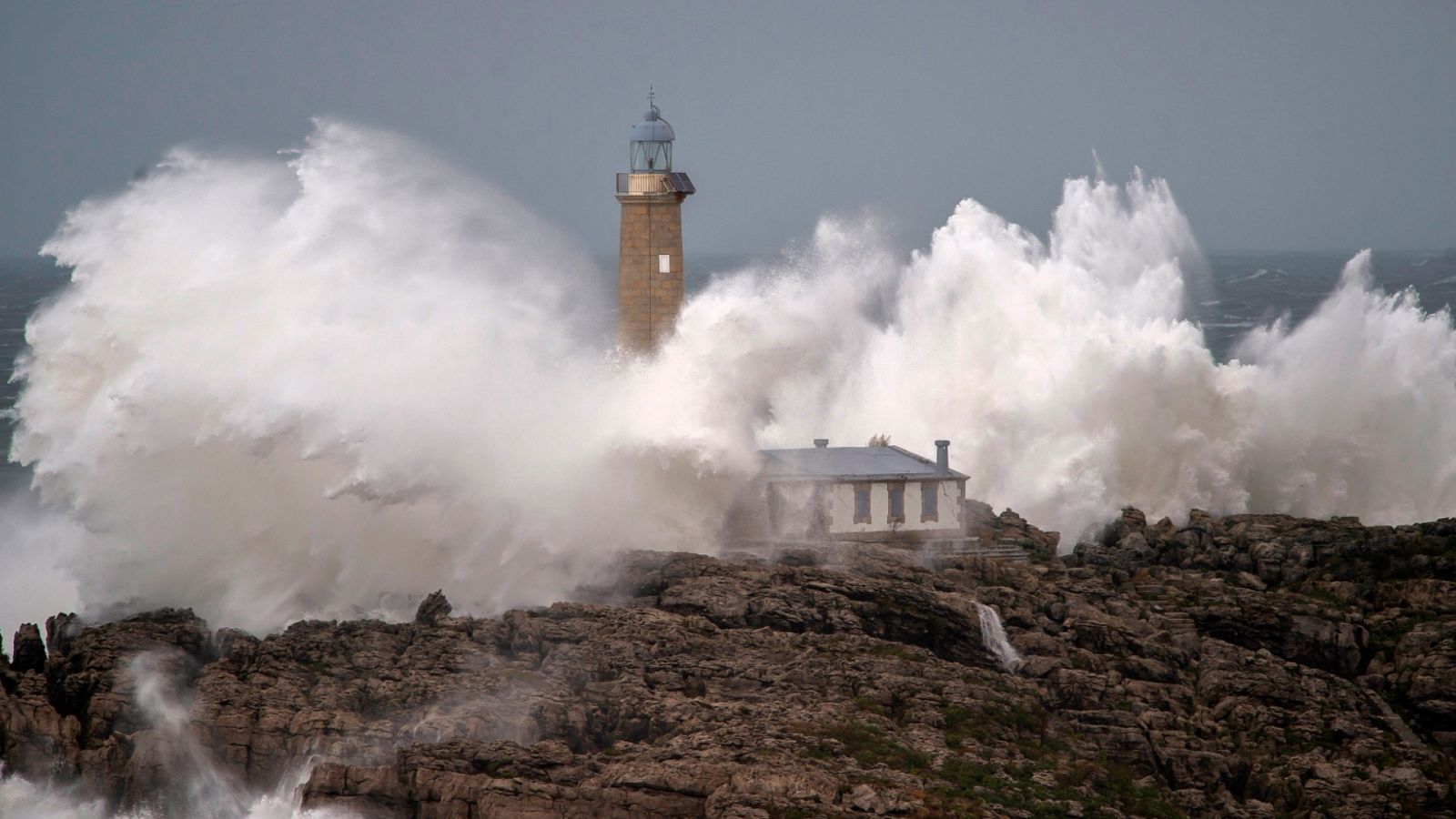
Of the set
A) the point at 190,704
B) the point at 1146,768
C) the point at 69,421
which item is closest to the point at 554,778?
the point at 190,704

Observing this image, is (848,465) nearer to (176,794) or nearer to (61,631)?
(61,631)

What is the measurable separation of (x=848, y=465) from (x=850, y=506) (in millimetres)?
1182

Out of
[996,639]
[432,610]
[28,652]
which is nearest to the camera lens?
[28,652]

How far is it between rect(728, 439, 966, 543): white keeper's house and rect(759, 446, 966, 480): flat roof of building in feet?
0.04

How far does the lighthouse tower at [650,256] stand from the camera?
127ft

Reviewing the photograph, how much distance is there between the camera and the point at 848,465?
35438mm

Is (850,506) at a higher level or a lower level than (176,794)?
higher

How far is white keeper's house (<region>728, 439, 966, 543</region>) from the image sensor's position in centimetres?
3422

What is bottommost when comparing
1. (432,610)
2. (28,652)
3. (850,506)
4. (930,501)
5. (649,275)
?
(28,652)

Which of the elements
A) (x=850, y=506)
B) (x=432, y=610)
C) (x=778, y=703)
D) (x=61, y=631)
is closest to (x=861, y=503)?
(x=850, y=506)

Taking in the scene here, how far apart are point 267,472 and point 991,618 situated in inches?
408

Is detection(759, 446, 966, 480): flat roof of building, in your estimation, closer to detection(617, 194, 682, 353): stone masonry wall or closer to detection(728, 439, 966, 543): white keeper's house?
detection(728, 439, 966, 543): white keeper's house

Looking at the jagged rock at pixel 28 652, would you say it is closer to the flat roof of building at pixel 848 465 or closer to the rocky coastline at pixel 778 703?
the rocky coastline at pixel 778 703

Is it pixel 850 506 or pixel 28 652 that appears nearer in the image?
pixel 28 652
